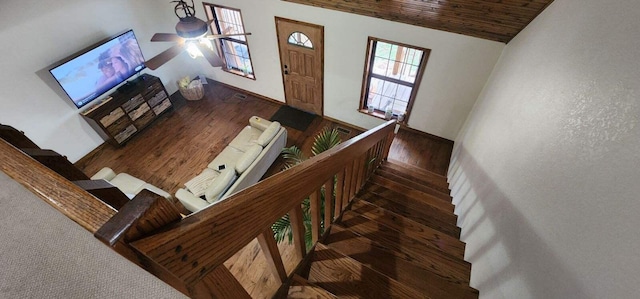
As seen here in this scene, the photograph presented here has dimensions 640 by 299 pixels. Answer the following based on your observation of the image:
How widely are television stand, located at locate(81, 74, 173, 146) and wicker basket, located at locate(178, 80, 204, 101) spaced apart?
0.42 m

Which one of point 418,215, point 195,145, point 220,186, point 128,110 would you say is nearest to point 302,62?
point 195,145

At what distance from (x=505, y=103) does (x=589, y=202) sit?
71.5 inches

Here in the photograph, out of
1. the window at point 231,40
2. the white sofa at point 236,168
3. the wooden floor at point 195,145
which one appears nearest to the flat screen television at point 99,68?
the wooden floor at point 195,145

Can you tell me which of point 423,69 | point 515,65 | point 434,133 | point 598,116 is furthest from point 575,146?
point 434,133

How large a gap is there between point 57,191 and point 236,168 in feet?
11.1

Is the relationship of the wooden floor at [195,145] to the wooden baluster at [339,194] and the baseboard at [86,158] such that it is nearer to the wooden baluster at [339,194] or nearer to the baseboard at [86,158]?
the baseboard at [86,158]

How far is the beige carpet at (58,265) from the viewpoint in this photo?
44 centimetres

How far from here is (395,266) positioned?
1624mm

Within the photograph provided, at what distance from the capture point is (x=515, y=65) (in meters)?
2.76

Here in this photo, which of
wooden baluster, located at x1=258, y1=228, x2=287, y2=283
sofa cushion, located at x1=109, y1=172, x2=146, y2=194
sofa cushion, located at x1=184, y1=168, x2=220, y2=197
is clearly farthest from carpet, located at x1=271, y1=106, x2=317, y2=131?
wooden baluster, located at x1=258, y1=228, x2=287, y2=283

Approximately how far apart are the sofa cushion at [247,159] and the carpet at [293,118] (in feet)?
4.93

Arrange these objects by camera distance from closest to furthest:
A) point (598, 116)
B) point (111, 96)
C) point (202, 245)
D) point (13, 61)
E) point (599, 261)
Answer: point (202, 245)
point (599, 261)
point (598, 116)
point (13, 61)
point (111, 96)

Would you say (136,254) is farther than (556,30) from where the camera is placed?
No

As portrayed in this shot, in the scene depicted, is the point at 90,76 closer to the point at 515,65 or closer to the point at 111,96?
the point at 111,96
